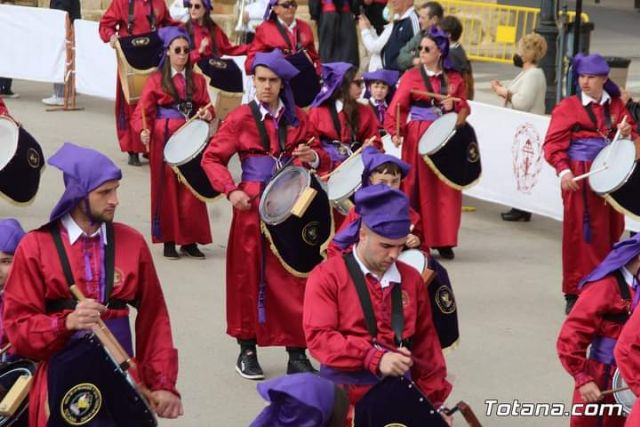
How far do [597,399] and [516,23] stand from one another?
16.3m

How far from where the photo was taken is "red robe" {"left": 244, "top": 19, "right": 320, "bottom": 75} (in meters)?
15.0

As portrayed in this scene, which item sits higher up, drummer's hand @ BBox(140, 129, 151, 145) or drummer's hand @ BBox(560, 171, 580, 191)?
drummer's hand @ BBox(560, 171, 580, 191)

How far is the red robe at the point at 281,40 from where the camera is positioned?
15.0 meters

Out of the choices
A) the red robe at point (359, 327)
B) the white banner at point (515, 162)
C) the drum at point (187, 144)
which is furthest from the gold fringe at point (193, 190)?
the red robe at point (359, 327)

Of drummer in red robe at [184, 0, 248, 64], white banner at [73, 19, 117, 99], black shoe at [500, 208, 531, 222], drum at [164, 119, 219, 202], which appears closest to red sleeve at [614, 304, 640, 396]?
drum at [164, 119, 219, 202]

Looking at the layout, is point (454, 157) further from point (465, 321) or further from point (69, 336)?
point (69, 336)

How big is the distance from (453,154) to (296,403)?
7422mm

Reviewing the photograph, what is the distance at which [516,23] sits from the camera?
72.9ft

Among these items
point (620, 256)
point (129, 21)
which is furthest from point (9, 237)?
point (129, 21)

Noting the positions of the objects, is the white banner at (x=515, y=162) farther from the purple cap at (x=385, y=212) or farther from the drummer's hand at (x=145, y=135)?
the purple cap at (x=385, y=212)

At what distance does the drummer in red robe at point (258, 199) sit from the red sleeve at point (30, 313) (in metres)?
2.92

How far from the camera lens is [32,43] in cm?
1948

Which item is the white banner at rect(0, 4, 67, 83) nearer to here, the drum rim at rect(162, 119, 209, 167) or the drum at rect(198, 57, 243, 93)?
the drum at rect(198, 57, 243, 93)

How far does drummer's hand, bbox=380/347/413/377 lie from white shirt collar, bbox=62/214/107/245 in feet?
4.10
